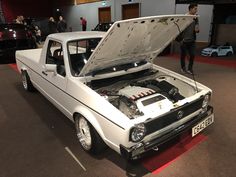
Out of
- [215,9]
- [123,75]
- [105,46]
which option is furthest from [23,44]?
[215,9]

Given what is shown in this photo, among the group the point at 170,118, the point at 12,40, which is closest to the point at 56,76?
the point at 170,118

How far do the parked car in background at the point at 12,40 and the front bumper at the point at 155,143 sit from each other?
6966 millimetres

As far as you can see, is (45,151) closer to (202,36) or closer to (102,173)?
(102,173)

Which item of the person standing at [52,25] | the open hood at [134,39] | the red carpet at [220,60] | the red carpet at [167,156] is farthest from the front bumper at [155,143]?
the person standing at [52,25]

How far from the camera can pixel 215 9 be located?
29.3 feet

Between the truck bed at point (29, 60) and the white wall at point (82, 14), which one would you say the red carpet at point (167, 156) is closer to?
the truck bed at point (29, 60)

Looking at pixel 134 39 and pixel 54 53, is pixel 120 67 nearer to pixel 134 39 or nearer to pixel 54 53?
pixel 134 39

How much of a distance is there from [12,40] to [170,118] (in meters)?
7.14

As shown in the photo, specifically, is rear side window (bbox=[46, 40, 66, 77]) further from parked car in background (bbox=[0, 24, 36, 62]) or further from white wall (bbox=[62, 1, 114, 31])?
white wall (bbox=[62, 1, 114, 31])

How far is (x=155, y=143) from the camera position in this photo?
6.53 ft

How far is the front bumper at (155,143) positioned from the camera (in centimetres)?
187

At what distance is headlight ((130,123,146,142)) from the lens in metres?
1.87

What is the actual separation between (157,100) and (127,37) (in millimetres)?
744

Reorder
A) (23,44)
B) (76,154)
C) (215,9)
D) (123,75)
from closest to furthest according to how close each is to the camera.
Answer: (76,154), (123,75), (23,44), (215,9)
